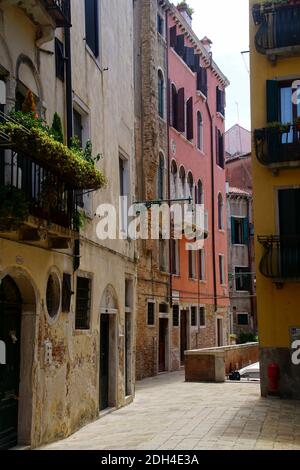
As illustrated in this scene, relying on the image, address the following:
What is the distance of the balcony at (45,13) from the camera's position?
924 centimetres

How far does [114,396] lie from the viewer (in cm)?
1418

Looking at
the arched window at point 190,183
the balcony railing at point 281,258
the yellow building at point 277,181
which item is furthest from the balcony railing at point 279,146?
the arched window at point 190,183

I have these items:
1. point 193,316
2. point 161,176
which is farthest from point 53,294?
point 193,316

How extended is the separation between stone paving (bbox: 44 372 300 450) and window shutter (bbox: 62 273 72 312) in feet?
6.81

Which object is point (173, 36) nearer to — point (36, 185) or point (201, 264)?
point (201, 264)

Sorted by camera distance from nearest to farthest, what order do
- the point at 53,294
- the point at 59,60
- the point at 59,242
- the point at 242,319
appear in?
1. the point at 59,242
2. the point at 53,294
3. the point at 59,60
4. the point at 242,319

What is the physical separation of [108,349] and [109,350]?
0.03m

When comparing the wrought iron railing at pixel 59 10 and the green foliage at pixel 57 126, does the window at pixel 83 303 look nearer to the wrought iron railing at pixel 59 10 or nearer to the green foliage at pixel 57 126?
the green foliage at pixel 57 126

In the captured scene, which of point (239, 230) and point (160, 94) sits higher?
point (160, 94)

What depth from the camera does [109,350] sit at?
47.1 feet

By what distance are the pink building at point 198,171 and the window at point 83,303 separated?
44.7 ft

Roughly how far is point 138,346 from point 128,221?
7.47m

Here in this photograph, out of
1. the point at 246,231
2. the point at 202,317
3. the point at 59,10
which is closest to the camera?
the point at 59,10

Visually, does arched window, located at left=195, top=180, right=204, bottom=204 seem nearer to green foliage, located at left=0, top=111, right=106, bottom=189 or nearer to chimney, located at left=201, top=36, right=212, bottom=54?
chimney, located at left=201, top=36, right=212, bottom=54
